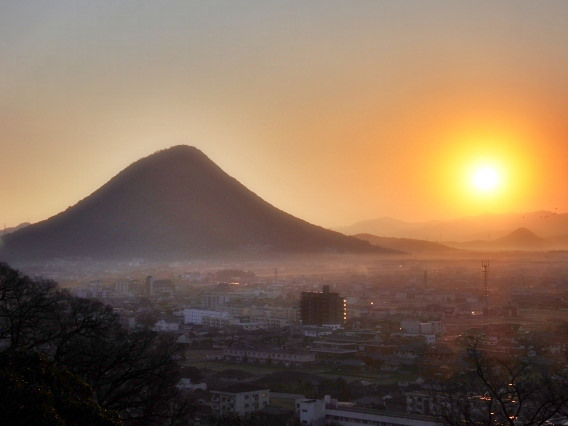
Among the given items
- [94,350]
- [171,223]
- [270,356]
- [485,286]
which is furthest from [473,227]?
[94,350]

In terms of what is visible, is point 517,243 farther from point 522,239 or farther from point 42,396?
point 42,396

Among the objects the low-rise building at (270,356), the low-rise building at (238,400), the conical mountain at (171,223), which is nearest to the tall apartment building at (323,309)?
the low-rise building at (270,356)

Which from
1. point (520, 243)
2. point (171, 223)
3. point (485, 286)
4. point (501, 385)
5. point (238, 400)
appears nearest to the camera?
point (501, 385)

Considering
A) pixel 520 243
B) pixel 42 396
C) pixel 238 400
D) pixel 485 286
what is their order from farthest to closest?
1. pixel 520 243
2. pixel 485 286
3. pixel 238 400
4. pixel 42 396

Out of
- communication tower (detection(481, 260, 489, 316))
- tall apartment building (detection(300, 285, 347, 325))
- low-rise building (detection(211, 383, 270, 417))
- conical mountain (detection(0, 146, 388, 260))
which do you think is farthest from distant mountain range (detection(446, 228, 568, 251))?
low-rise building (detection(211, 383, 270, 417))

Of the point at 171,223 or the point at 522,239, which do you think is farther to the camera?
the point at 171,223

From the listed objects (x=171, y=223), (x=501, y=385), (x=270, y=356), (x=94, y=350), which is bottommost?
(x=270, y=356)

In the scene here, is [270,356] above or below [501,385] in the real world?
below
